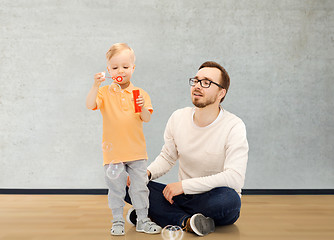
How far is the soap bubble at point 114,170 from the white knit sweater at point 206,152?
0.30 m

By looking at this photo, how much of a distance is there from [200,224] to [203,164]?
1.04 feet

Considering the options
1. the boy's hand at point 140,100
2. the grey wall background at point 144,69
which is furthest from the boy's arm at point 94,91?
the grey wall background at point 144,69

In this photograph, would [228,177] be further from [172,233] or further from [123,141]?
[123,141]

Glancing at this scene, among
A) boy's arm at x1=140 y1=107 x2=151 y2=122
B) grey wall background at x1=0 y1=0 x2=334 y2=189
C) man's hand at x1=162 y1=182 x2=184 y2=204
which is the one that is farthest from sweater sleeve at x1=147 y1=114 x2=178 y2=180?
grey wall background at x1=0 y1=0 x2=334 y2=189

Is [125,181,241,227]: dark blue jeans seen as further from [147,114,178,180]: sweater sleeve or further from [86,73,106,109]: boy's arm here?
[86,73,106,109]: boy's arm

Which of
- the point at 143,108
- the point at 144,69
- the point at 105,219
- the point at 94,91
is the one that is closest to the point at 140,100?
the point at 143,108

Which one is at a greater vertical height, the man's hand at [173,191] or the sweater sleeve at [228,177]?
the sweater sleeve at [228,177]

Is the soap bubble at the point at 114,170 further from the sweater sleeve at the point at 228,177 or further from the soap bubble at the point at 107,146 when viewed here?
the sweater sleeve at the point at 228,177

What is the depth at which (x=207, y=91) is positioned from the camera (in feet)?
6.66

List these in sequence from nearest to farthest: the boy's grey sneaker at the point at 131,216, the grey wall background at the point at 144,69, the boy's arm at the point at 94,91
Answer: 1. the boy's arm at the point at 94,91
2. the boy's grey sneaker at the point at 131,216
3. the grey wall background at the point at 144,69

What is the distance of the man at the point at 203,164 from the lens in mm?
1887

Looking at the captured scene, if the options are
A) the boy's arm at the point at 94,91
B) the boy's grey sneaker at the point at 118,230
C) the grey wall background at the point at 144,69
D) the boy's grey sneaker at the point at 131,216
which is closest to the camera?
the boy's arm at the point at 94,91

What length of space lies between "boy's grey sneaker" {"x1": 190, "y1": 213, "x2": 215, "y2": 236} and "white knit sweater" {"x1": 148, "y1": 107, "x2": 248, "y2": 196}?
117mm

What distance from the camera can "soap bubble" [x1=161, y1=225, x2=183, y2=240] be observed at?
1761 mm
